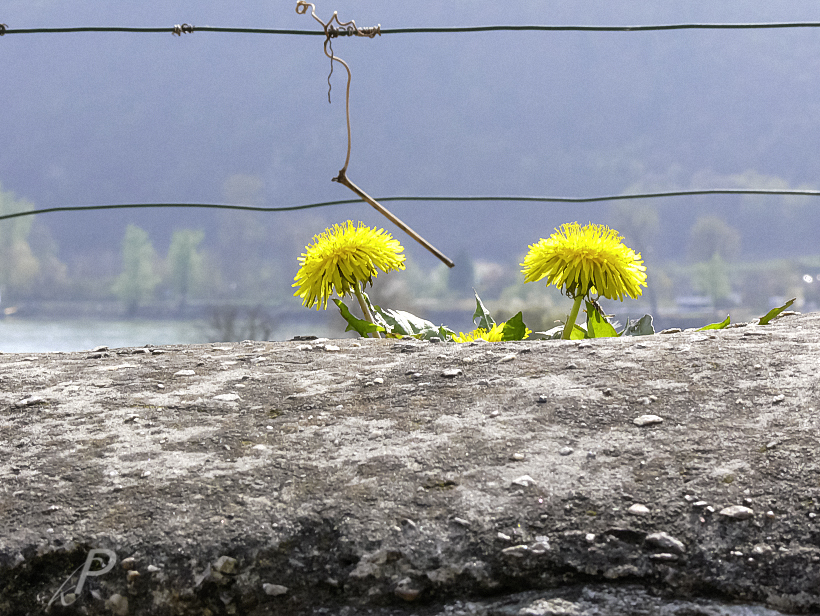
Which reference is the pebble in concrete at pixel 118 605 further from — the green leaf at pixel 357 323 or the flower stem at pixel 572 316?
the flower stem at pixel 572 316

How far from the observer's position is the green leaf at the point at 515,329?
3.77 ft

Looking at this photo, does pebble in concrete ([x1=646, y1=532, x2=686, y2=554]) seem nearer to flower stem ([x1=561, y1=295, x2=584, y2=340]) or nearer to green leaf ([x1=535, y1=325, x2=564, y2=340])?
flower stem ([x1=561, y1=295, x2=584, y2=340])

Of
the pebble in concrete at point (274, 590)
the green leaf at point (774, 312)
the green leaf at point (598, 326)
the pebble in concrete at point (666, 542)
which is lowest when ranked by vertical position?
the pebble in concrete at point (274, 590)

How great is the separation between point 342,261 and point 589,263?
14.7 inches

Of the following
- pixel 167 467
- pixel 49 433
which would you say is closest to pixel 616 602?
pixel 167 467

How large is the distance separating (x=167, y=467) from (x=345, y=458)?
174 millimetres

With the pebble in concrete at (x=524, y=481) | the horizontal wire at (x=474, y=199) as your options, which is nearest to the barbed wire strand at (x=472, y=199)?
the horizontal wire at (x=474, y=199)

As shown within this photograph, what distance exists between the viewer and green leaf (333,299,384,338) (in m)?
1.11

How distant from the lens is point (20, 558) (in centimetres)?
59

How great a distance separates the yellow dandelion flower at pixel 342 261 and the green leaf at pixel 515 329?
8.2 inches

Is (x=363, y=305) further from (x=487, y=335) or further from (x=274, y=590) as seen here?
(x=274, y=590)

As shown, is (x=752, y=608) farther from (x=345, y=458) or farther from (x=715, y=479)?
(x=345, y=458)

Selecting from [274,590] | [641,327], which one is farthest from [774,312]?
[274,590]

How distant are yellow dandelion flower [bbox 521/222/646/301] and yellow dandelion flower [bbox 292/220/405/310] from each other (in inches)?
9.3
